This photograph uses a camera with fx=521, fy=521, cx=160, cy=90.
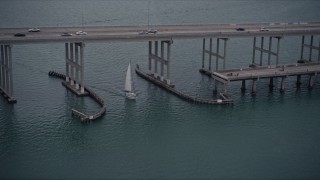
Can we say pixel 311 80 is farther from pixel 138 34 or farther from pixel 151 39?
pixel 138 34

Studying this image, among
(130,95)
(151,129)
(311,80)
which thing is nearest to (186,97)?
(130,95)

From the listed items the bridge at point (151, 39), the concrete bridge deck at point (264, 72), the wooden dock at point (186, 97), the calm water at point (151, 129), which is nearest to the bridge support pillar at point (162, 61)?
the bridge at point (151, 39)

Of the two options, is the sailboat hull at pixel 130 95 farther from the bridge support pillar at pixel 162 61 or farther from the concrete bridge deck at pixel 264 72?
the concrete bridge deck at pixel 264 72

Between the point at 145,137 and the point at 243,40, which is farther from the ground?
the point at 243,40

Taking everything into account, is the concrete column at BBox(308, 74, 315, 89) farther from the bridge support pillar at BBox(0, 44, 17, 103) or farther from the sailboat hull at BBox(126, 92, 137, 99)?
the bridge support pillar at BBox(0, 44, 17, 103)

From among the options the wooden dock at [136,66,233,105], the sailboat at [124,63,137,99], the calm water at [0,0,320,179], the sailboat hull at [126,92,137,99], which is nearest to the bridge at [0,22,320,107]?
the wooden dock at [136,66,233,105]

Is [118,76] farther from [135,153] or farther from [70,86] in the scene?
[135,153]

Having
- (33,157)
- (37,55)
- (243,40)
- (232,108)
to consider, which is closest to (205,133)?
(232,108)
